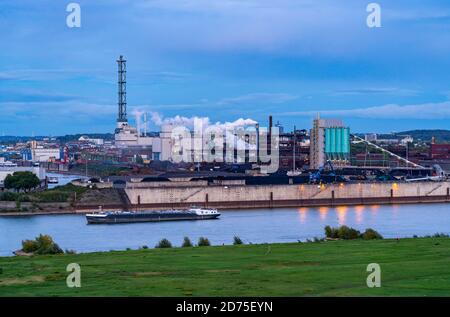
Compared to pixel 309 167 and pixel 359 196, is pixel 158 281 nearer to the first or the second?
pixel 359 196

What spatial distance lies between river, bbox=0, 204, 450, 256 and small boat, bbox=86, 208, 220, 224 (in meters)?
0.32

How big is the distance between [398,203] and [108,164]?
24.3 meters

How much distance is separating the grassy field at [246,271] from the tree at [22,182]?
22.1 m

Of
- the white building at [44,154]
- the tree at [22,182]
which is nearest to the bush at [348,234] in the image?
the tree at [22,182]

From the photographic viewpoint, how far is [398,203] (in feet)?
105

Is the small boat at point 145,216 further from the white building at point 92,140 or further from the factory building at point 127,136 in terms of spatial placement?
the white building at point 92,140

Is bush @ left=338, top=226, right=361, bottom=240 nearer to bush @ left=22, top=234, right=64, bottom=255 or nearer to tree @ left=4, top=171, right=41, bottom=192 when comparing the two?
bush @ left=22, top=234, right=64, bottom=255

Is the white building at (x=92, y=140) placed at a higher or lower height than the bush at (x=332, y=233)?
higher

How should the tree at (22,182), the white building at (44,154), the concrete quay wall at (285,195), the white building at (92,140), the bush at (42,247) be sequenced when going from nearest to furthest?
the bush at (42,247), the concrete quay wall at (285,195), the tree at (22,182), the white building at (44,154), the white building at (92,140)

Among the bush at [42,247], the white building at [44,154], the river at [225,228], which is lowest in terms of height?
the river at [225,228]

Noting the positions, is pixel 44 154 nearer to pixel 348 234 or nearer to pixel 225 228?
pixel 225 228

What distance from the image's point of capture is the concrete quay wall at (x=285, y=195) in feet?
98.1
